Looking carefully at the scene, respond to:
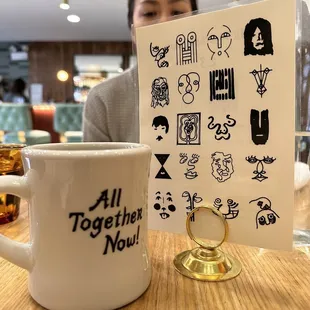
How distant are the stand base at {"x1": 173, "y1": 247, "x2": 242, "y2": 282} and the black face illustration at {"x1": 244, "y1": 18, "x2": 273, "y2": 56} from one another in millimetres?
230

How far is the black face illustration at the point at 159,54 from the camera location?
41 cm

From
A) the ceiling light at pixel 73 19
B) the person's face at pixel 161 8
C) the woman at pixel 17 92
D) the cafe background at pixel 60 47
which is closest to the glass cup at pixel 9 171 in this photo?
the person's face at pixel 161 8

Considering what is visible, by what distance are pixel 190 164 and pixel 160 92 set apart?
100mm

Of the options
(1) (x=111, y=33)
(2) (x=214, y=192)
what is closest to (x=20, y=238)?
(2) (x=214, y=192)

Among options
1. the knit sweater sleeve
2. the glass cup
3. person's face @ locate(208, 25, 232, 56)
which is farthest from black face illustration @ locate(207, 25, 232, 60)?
the knit sweater sleeve

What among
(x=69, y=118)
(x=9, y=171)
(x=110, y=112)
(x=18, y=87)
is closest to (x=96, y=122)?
(x=110, y=112)

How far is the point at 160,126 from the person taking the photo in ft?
1.38

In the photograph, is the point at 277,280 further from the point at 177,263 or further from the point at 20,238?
the point at 20,238

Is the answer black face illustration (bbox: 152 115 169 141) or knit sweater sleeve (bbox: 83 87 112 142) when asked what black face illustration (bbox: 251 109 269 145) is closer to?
black face illustration (bbox: 152 115 169 141)

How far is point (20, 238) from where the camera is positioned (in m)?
0.48

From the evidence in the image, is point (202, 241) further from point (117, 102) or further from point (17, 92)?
point (17, 92)

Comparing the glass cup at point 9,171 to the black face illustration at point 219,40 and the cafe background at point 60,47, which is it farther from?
the cafe background at point 60,47

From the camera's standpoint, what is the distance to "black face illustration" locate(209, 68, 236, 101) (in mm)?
371

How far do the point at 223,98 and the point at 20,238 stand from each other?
0.35 meters
